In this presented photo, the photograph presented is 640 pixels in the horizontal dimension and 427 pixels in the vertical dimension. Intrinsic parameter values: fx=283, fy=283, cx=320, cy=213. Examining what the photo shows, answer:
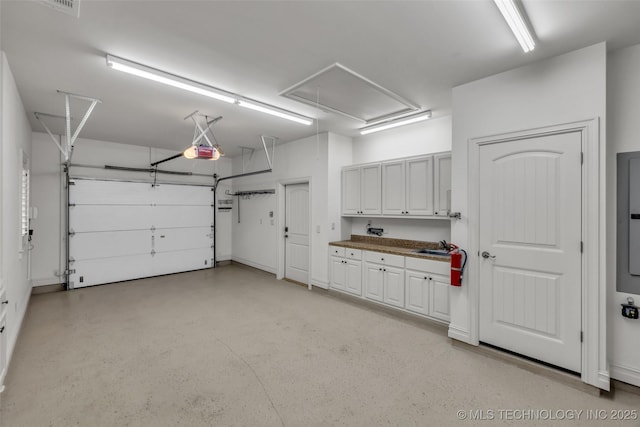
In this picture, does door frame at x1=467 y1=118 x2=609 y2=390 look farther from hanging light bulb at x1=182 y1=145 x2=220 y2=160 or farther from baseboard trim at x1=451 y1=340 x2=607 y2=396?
hanging light bulb at x1=182 y1=145 x2=220 y2=160

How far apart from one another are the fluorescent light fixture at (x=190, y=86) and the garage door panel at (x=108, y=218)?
3936 millimetres

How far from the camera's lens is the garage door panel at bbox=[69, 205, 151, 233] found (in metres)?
5.32

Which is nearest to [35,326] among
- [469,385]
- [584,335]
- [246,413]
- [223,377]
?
[223,377]

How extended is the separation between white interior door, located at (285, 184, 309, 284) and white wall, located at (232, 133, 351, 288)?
6.1 inches

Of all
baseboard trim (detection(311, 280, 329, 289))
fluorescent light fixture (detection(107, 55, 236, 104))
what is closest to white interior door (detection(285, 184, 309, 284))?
baseboard trim (detection(311, 280, 329, 289))

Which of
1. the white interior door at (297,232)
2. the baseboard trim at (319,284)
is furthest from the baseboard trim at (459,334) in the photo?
Answer: the white interior door at (297,232)

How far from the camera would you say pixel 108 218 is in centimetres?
566

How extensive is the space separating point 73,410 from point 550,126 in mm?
4507

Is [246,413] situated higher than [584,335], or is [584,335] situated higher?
[584,335]

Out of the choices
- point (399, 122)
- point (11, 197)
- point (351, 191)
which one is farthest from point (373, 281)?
point (11, 197)

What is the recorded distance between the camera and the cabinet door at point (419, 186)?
3891mm

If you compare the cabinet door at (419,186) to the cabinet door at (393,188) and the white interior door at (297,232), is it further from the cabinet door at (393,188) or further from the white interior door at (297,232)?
the white interior door at (297,232)

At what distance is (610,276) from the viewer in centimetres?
247

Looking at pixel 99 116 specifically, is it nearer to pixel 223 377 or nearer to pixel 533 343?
pixel 223 377
